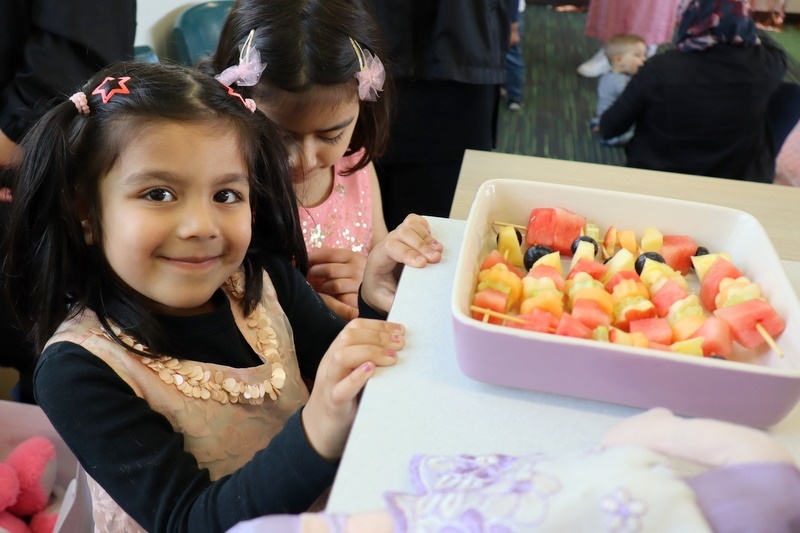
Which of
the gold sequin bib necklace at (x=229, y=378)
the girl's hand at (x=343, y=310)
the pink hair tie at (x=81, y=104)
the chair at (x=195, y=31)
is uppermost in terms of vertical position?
the pink hair tie at (x=81, y=104)

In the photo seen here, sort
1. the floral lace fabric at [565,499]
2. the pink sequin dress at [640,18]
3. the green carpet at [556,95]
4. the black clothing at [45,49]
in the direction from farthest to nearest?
1. the pink sequin dress at [640,18]
2. the green carpet at [556,95]
3. the black clothing at [45,49]
4. the floral lace fabric at [565,499]

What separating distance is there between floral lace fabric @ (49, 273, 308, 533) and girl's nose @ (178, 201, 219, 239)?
16 centimetres

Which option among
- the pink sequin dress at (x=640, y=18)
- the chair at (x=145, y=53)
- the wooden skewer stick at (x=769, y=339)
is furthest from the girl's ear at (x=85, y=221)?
the pink sequin dress at (x=640, y=18)

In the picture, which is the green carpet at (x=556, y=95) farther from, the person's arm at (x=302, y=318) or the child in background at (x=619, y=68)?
the person's arm at (x=302, y=318)

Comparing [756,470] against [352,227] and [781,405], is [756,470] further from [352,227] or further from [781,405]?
[352,227]

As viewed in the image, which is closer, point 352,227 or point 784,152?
point 352,227

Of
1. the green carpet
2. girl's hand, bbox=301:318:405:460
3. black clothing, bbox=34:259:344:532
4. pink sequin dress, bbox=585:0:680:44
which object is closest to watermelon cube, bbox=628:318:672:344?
girl's hand, bbox=301:318:405:460

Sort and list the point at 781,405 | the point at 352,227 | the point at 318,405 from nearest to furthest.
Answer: the point at 781,405 → the point at 318,405 → the point at 352,227

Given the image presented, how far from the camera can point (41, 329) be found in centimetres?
88

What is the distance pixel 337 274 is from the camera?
51.0 inches

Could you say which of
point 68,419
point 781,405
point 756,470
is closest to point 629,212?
point 781,405

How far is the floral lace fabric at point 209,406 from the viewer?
0.83 m

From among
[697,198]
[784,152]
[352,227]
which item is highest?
[697,198]

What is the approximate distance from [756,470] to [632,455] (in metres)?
0.09
